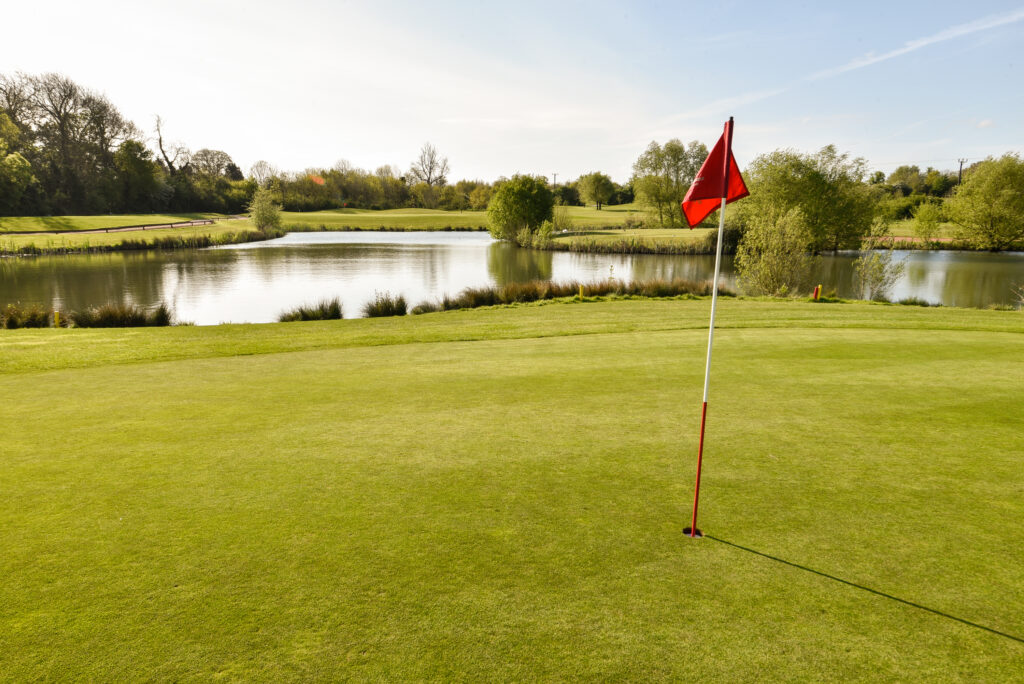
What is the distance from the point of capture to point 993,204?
191 feet

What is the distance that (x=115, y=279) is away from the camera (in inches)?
1484

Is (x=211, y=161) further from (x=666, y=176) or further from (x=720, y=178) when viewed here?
(x=720, y=178)

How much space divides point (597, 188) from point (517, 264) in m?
87.1

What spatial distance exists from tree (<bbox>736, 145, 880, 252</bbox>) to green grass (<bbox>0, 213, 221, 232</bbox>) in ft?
263

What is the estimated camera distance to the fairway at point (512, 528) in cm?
292

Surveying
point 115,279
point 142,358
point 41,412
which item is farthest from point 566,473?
point 115,279

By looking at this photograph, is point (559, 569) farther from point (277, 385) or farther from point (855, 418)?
point (277, 385)

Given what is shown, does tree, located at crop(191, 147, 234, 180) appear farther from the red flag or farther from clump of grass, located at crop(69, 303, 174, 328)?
the red flag

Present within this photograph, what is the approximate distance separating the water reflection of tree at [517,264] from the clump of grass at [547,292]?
968 cm

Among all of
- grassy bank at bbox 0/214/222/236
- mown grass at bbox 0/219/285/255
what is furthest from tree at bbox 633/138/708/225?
grassy bank at bbox 0/214/222/236

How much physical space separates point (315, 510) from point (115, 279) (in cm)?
4263

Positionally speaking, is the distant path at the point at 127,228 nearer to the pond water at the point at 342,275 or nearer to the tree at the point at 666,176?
the pond water at the point at 342,275

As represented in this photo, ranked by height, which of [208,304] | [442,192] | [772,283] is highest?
[442,192]

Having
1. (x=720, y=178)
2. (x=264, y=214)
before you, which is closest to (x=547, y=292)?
(x=720, y=178)
